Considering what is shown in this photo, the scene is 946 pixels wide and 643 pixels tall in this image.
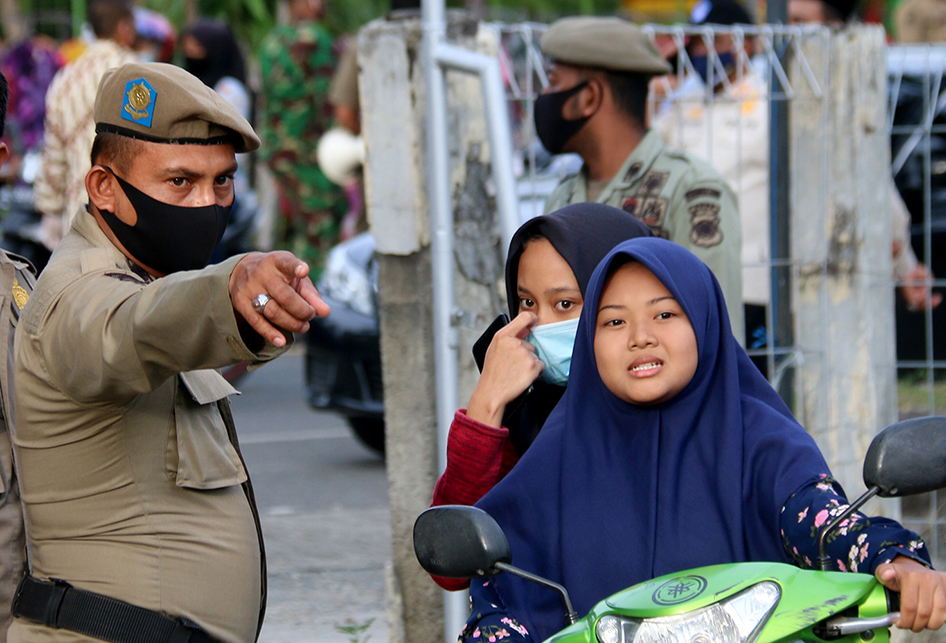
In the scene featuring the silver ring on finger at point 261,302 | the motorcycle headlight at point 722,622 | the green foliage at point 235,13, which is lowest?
the motorcycle headlight at point 722,622

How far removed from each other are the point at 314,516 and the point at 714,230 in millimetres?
3147

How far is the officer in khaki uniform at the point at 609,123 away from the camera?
12.7 ft

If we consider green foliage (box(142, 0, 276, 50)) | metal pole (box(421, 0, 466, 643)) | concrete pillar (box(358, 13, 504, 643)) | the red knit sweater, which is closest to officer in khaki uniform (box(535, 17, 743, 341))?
concrete pillar (box(358, 13, 504, 643))

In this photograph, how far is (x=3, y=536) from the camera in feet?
8.15

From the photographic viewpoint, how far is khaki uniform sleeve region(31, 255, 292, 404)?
1.95 metres

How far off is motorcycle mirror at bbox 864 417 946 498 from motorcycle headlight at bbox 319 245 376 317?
5090 mm

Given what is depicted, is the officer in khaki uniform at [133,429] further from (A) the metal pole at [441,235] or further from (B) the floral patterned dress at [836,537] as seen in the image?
(A) the metal pole at [441,235]

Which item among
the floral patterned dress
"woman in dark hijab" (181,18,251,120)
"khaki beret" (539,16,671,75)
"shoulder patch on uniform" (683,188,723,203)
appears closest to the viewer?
the floral patterned dress

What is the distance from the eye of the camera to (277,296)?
187cm

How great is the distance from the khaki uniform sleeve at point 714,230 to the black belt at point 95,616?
6.45ft

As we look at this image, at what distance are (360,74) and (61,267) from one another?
1.81 m

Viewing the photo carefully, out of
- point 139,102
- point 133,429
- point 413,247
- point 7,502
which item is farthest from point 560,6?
point 133,429

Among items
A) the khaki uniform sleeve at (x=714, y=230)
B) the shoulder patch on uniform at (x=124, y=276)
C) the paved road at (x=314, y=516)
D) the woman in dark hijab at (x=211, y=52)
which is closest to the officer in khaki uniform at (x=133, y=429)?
the shoulder patch on uniform at (x=124, y=276)

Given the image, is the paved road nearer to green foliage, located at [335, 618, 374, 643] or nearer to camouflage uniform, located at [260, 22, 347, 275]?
green foliage, located at [335, 618, 374, 643]
